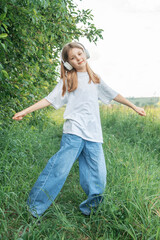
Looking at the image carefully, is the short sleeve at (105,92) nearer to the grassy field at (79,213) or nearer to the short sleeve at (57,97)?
the short sleeve at (57,97)

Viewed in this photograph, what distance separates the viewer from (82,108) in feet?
7.23

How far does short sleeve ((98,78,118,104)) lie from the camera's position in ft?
7.91

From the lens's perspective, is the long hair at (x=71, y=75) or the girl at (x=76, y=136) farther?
the long hair at (x=71, y=75)

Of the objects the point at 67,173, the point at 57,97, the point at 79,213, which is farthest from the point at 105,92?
the point at 79,213

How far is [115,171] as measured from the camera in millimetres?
2857

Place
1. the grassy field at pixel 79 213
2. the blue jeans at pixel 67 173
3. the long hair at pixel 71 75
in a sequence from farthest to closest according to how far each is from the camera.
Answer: the long hair at pixel 71 75, the blue jeans at pixel 67 173, the grassy field at pixel 79 213

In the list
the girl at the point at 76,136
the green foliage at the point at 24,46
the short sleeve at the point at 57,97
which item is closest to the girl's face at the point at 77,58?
the girl at the point at 76,136

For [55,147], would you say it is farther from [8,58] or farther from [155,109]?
[155,109]

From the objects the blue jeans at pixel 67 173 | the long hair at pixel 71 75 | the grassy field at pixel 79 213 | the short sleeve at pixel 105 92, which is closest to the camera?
the grassy field at pixel 79 213

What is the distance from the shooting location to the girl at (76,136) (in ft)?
6.97

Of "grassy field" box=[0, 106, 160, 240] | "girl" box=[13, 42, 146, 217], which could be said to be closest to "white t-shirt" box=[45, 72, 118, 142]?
"girl" box=[13, 42, 146, 217]

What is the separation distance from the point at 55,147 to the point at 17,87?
1.98m

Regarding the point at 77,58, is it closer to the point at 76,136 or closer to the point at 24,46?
the point at 76,136

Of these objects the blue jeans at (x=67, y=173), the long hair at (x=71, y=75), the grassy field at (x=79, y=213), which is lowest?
the grassy field at (x=79, y=213)
